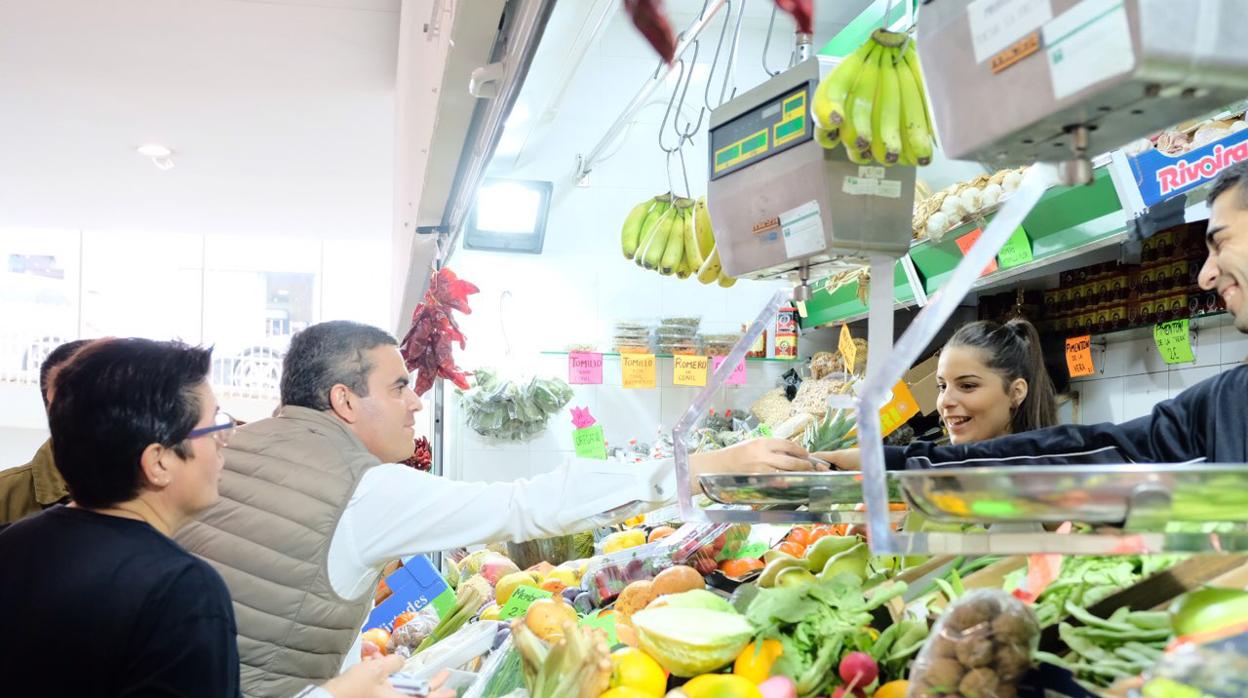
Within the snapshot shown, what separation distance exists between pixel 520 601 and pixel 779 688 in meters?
1.49

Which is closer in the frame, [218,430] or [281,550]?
[218,430]

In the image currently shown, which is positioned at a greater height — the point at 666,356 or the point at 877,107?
the point at 877,107

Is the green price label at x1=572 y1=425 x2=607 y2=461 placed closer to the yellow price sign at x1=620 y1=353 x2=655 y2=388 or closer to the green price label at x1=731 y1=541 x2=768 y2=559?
the yellow price sign at x1=620 y1=353 x2=655 y2=388

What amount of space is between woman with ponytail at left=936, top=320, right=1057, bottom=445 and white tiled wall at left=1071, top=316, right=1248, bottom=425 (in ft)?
2.48

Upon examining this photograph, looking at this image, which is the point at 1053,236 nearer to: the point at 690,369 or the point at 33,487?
the point at 690,369

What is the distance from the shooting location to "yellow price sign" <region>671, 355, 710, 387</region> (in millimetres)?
6145

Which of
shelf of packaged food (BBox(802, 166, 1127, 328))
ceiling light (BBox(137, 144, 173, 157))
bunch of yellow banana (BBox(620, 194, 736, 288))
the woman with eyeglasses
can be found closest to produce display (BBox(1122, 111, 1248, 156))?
shelf of packaged food (BBox(802, 166, 1127, 328))

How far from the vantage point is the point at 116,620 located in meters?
1.56

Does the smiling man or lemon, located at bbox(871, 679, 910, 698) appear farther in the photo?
the smiling man

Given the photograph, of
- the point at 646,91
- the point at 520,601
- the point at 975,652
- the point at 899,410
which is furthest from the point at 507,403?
the point at 975,652

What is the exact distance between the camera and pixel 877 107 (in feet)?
4.83

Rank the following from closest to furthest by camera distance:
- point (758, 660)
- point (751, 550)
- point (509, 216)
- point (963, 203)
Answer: point (758, 660)
point (751, 550)
point (963, 203)
point (509, 216)

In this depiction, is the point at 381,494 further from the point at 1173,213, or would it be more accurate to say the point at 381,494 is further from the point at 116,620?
the point at 1173,213

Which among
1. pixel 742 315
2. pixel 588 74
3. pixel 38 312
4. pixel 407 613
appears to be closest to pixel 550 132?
pixel 588 74
